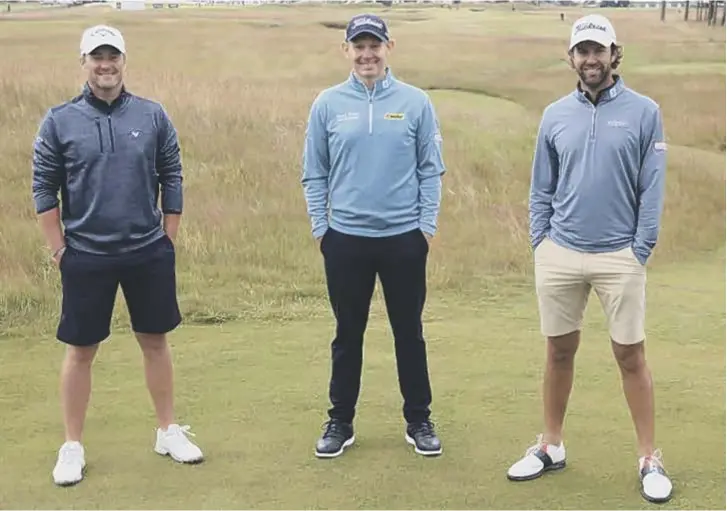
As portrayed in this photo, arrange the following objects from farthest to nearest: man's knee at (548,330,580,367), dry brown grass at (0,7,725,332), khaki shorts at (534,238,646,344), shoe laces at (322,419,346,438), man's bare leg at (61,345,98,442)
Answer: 1. dry brown grass at (0,7,725,332)
2. shoe laces at (322,419,346,438)
3. man's bare leg at (61,345,98,442)
4. man's knee at (548,330,580,367)
5. khaki shorts at (534,238,646,344)

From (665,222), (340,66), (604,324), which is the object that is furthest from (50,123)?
(340,66)

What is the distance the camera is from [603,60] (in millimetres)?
3193

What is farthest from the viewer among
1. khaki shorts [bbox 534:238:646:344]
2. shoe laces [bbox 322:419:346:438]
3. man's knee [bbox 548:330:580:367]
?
shoe laces [bbox 322:419:346:438]

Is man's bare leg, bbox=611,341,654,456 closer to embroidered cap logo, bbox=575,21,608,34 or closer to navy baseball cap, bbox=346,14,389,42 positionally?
embroidered cap logo, bbox=575,21,608,34

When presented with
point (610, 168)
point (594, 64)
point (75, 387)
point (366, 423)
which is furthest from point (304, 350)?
point (594, 64)

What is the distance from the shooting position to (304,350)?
16.9ft

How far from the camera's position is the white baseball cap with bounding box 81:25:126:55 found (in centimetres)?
333

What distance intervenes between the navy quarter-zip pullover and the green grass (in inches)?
33.0

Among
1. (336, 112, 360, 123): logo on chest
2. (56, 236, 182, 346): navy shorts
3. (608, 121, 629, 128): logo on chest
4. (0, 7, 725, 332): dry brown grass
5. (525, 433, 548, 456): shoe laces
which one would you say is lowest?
(0, 7, 725, 332): dry brown grass

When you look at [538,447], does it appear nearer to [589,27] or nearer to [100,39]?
[589,27]

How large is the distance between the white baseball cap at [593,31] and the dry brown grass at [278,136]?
316cm

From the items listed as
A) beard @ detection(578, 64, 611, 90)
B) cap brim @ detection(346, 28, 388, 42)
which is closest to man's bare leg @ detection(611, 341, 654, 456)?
beard @ detection(578, 64, 611, 90)

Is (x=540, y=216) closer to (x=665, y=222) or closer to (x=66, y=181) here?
(x=66, y=181)

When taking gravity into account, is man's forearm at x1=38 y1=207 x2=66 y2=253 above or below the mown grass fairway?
above
